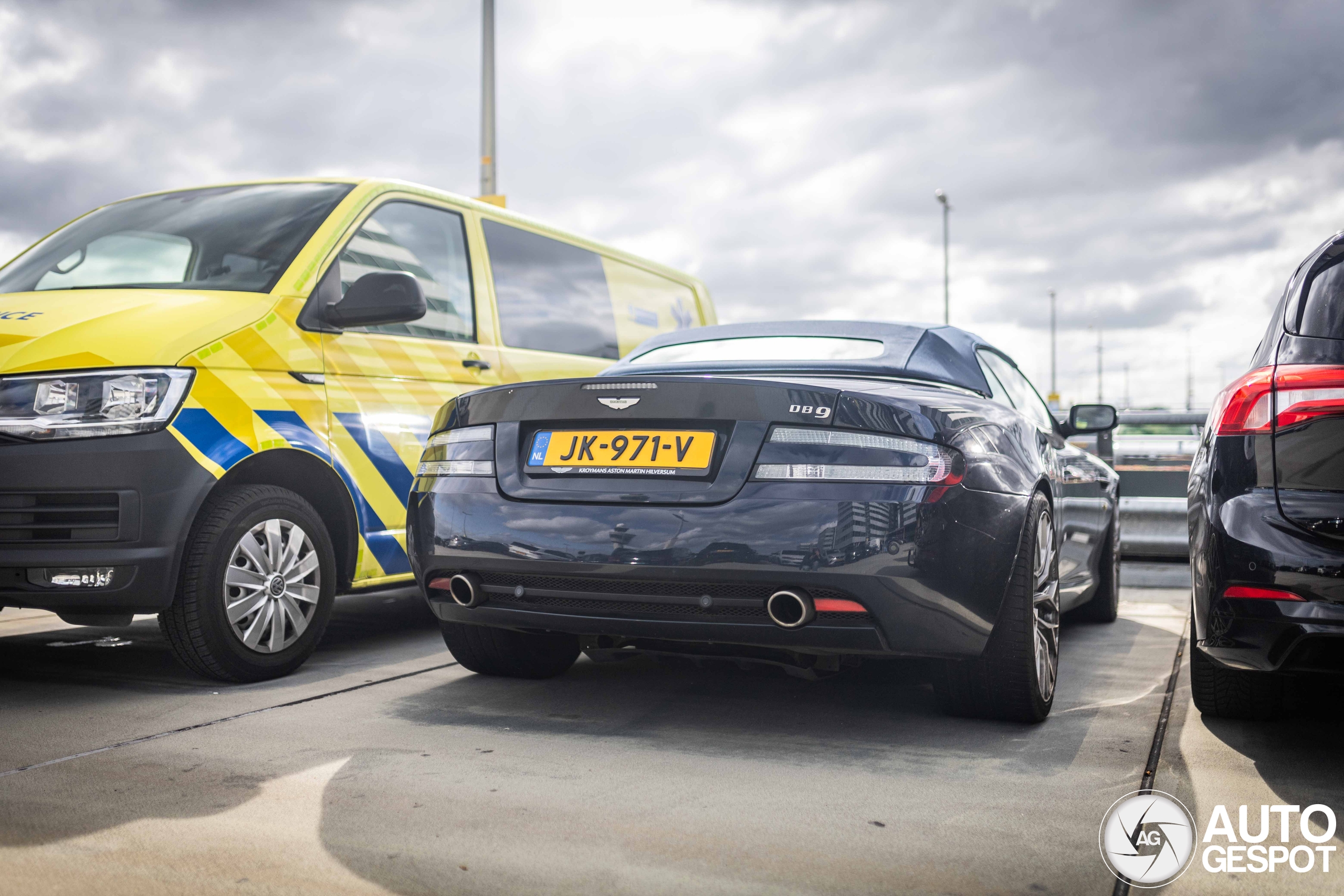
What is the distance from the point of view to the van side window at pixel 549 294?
229 inches

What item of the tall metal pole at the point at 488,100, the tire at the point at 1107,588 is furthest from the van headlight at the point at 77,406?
the tall metal pole at the point at 488,100

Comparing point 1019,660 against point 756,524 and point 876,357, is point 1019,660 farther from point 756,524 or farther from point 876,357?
point 876,357

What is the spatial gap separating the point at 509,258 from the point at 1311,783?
13.8ft

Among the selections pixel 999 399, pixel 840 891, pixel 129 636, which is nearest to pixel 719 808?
pixel 840 891

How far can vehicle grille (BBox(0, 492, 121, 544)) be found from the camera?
3689 millimetres

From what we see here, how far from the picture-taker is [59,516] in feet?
12.1

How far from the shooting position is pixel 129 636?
5230 mm

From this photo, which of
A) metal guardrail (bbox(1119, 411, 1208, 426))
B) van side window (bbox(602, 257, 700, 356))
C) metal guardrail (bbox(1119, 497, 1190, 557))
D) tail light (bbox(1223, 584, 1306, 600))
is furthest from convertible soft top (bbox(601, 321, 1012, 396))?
metal guardrail (bbox(1119, 497, 1190, 557))

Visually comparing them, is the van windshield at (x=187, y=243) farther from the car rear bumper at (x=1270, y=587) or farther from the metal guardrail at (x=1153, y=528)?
the metal guardrail at (x=1153, y=528)

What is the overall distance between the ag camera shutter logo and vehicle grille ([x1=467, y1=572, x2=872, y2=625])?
0.75 m

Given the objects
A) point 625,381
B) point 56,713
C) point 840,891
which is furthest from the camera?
point 56,713

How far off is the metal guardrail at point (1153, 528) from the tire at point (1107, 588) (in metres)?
2.51

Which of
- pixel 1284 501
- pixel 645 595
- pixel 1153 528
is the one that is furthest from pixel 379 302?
pixel 1153 528

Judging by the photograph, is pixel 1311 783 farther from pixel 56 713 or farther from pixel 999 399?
pixel 56 713
